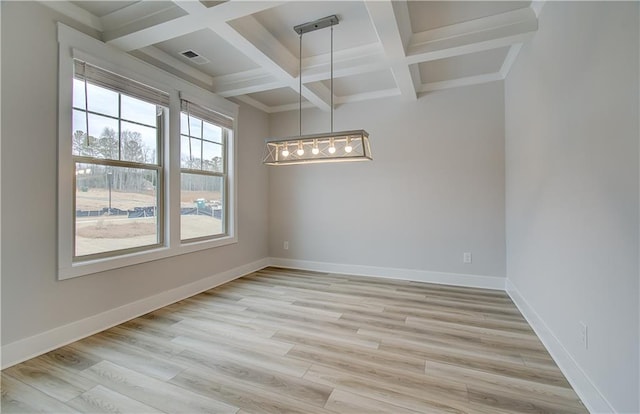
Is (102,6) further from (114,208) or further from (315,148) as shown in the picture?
(315,148)

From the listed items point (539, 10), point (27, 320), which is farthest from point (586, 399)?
point (27, 320)

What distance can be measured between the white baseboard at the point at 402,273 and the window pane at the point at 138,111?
9.77ft

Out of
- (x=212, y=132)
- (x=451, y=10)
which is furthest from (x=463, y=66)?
(x=212, y=132)

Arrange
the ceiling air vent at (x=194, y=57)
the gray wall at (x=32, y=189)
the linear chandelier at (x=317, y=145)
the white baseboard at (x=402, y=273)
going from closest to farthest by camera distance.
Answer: the gray wall at (x=32, y=189) → the linear chandelier at (x=317, y=145) → the ceiling air vent at (x=194, y=57) → the white baseboard at (x=402, y=273)

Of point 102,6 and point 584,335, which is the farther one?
point 102,6

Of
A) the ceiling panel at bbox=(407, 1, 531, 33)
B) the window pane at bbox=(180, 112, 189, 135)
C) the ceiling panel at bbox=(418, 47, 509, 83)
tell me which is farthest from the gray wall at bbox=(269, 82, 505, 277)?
the window pane at bbox=(180, 112, 189, 135)

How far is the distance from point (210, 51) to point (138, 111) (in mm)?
1022

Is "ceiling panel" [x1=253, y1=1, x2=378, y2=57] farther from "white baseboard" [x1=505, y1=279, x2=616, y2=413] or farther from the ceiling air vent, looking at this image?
"white baseboard" [x1=505, y1=279, x2=616, y2=413]

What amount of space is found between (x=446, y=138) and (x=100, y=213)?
14.0 ft

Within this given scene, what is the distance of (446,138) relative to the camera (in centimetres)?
404

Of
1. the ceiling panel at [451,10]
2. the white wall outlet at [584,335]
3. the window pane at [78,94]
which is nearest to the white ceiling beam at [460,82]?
the ceiling panel at [451,10]

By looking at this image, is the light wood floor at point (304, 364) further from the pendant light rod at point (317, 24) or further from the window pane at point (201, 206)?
the pendant light rod at point (317, 24)

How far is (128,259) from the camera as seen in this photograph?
2885 mm

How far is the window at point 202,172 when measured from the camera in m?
3.61
